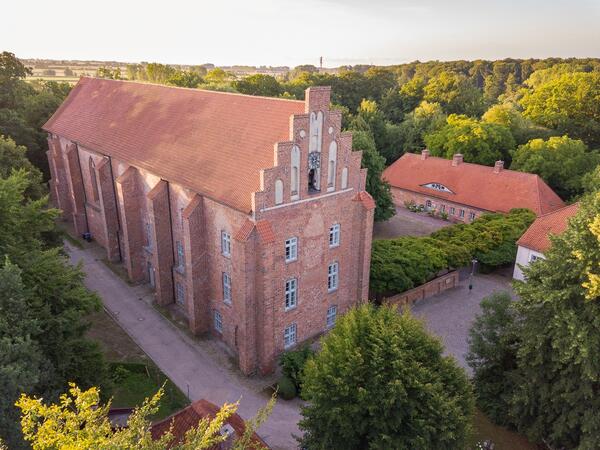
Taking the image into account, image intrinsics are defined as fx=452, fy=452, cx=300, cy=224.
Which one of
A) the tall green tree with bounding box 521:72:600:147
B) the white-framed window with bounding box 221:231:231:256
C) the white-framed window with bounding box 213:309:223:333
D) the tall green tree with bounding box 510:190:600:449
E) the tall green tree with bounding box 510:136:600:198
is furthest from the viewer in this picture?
the tall green tree with bounding box 521:72:600:147

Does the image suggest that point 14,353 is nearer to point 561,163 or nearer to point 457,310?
point 457,310

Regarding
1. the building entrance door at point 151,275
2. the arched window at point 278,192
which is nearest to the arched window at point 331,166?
the arched window at point 278,192

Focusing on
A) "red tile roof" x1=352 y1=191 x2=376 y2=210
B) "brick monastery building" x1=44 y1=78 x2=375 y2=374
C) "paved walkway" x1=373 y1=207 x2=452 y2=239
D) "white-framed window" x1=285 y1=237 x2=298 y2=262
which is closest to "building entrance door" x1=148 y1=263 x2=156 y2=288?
"brick monastery building" x1=44 y1=78 x2=375 y2=374

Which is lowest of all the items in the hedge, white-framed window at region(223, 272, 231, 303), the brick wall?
the brick wall

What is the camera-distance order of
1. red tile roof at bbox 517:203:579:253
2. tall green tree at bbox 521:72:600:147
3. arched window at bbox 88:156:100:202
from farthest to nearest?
1. tall green tree at bbox 521:72:600:147
2. arched window at bbox 88:156:100:202
3. red tile roof at bbox 517:203:579:253

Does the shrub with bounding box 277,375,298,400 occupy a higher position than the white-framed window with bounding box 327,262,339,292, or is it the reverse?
the white-framed window with bounding box 327,262,339,292

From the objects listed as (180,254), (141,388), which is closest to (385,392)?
(141,388)

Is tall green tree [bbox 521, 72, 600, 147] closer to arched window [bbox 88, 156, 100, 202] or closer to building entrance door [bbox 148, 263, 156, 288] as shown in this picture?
building entrance door [bbox 148, 263, 156, 288]
